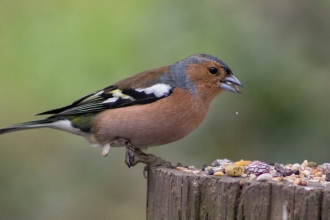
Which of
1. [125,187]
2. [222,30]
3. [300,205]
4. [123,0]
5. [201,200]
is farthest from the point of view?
[123,0]

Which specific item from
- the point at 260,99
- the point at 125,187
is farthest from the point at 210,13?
the point at 125,187

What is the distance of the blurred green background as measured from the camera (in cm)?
580

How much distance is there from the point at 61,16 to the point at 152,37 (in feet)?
7.84

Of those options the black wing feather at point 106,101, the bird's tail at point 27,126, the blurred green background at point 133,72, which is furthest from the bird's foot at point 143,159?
the blurred green background at point 133,72

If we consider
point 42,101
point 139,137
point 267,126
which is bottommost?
point 139,137

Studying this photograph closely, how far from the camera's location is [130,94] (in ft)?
17.4

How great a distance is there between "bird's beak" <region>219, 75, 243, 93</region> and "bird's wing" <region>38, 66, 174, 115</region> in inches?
20.7

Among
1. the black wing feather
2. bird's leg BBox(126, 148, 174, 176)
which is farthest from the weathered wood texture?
the black wing feather

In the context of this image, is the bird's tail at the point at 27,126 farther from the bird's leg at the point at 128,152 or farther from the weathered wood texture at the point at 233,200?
the weathered wood texture at the point at 233,200

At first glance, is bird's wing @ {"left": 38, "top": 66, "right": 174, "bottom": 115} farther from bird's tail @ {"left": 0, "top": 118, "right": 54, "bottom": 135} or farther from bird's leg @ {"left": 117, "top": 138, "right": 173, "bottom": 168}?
bird's leg @ {"left": 117, "top": 138, "right": 173, "bottom": 168}

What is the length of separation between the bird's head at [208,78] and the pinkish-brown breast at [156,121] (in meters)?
0.20

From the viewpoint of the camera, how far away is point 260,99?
5.88 m

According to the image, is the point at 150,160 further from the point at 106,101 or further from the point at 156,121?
the point at 106,101

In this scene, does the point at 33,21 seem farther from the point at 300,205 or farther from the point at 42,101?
the point at 300,205
